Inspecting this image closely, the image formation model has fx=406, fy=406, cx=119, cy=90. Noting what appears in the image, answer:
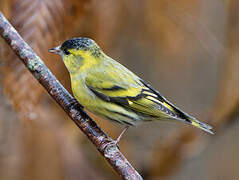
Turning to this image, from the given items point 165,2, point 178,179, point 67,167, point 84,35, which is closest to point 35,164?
point 67,167

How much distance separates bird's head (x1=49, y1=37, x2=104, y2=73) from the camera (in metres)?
3.36

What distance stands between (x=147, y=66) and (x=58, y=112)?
328cm

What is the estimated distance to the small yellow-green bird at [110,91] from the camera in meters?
3.16

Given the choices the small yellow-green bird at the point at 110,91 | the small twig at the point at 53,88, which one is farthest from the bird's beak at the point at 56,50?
the small twig at the point at 53,88

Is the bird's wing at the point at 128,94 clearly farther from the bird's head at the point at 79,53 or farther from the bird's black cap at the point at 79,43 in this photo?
the bird's black cap at the point at 79,43

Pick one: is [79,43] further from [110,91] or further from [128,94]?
[128,94]

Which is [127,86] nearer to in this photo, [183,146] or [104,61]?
[104,61]

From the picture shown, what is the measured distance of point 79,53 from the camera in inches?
136

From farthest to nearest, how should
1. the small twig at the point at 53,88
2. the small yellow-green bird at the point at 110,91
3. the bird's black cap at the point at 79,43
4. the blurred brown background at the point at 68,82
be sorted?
the bird's black cap at the point at 79,43
the small yellow-green bird at the point at 110,91
the blurred brown background at the point at 68,82
the small twig at the point at 53,88

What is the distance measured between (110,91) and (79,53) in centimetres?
46

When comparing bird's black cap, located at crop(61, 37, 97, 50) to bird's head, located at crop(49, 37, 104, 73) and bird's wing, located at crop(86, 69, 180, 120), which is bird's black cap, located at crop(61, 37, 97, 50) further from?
bird's wing, located at crop(86, 69, 180, 120)

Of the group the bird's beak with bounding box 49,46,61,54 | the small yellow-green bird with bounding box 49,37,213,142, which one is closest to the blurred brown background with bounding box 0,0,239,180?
the bird's beak with bounding box 49,46,61,54

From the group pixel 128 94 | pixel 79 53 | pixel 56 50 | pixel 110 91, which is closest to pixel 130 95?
pixel 128 94

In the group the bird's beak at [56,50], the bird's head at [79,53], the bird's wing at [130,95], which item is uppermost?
the bird's beak at [56,50]
